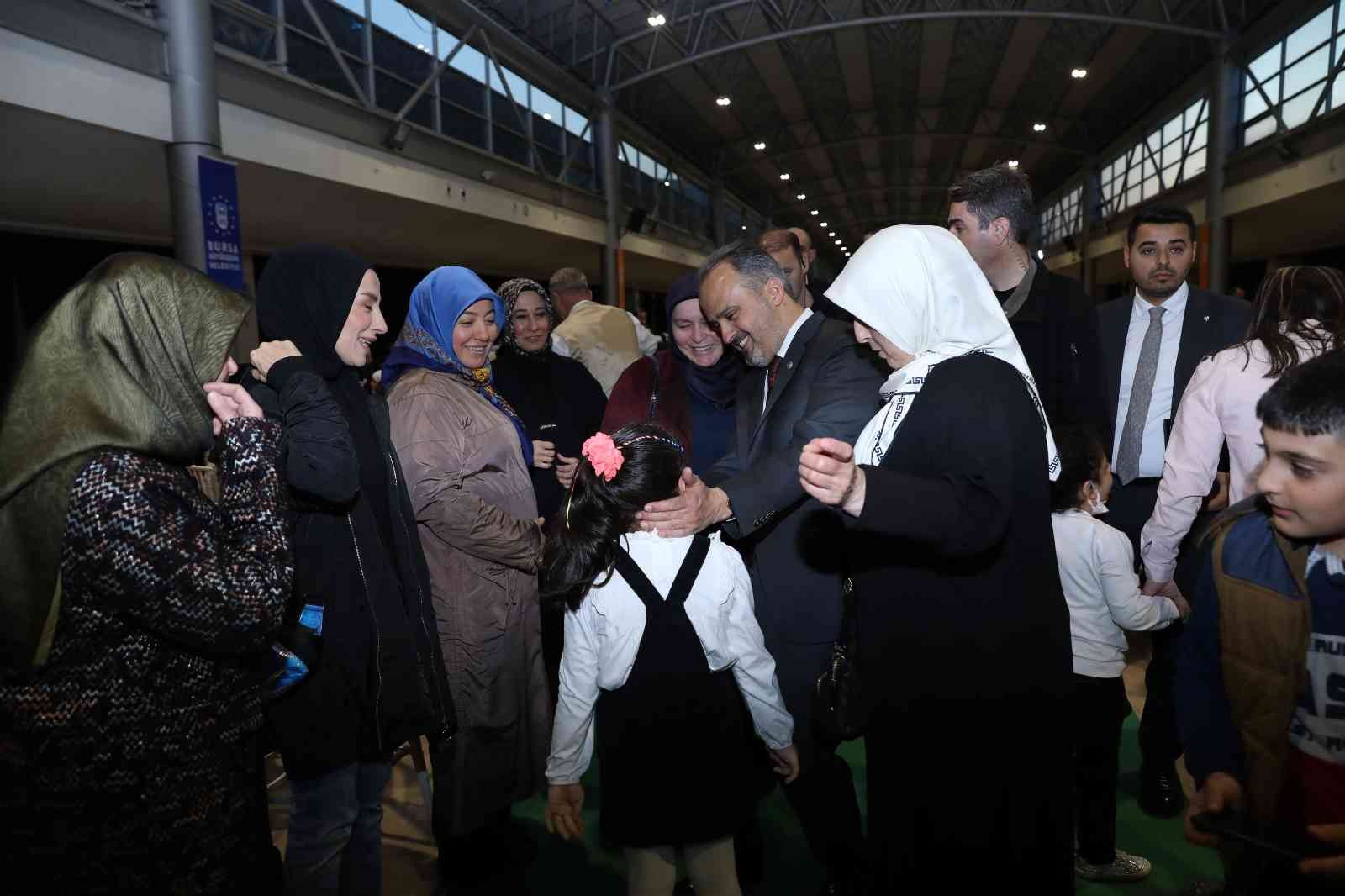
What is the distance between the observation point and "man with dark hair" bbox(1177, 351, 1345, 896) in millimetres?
1277

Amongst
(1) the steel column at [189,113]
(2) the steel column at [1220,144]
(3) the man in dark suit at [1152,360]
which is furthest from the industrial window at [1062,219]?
(1) the steel column at [189,113]

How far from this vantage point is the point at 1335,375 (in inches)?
50.4

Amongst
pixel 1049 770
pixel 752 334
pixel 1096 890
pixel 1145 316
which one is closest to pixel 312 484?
pixel 752 334

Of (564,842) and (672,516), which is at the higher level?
(672,516)

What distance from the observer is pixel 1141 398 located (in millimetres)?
2830

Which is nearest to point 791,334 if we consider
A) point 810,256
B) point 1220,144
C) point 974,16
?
point 810,256

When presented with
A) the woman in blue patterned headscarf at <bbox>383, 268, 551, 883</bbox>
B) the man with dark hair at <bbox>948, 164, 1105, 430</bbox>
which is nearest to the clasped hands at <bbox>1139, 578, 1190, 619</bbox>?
the man with dark hair at <bbox>948, 164, 1105, 430</bbox>

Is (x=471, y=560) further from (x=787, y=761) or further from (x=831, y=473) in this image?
(x=831, y=473)

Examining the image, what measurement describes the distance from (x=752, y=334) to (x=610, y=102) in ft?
40.8

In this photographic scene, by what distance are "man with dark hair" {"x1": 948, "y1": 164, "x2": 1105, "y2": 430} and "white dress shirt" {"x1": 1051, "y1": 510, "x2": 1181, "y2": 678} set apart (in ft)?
1.59

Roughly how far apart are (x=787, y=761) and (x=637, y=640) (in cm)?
50

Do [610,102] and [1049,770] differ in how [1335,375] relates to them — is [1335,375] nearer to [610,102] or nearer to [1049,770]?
[1049,770]

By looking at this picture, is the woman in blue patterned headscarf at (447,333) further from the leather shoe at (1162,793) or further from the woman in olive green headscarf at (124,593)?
the leather shoe at (1162,793)

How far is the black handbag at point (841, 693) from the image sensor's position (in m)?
1.93
